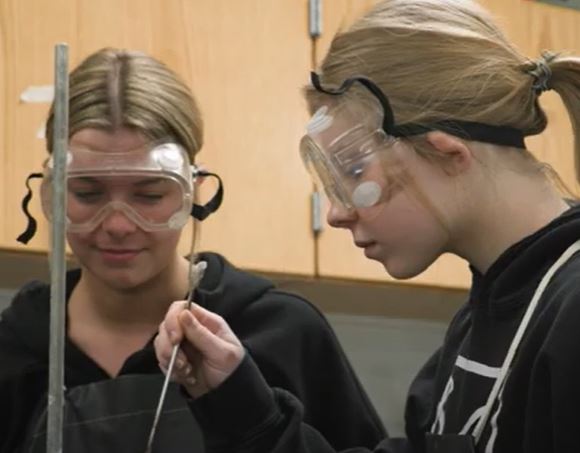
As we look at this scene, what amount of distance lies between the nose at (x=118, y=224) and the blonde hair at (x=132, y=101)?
98 millimetres

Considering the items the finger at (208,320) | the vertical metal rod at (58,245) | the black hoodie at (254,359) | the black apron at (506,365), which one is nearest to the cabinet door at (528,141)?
the black hoodie at (254,359)

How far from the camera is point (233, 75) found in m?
2.14

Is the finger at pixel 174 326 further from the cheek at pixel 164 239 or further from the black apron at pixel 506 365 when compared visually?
the black apron at pixel 506 365

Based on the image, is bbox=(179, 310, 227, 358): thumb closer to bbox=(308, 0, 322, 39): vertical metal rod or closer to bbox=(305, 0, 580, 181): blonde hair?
bbox=(305, 0, 580, 181): blonde hair

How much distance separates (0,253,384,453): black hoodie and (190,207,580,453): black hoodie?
0.09m

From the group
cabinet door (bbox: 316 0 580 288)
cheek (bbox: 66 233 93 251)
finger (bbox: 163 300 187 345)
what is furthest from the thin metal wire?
cabinet door (bbox: 316 0 580 288)

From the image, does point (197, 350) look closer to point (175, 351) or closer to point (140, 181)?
point (175, 351)

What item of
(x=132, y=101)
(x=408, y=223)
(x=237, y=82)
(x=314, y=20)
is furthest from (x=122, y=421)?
(x=314, y=20)

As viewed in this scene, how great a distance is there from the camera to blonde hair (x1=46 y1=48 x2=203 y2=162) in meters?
1.60

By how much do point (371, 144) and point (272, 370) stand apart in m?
0.43

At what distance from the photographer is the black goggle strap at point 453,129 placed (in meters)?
1.29

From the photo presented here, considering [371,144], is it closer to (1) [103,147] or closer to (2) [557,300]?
(2) [557,300]

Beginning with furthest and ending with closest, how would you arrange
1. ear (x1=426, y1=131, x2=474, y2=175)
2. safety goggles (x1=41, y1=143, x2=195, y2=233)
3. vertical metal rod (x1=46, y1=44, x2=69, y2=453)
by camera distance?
safety goggles (x1=41, y1=143, x2=195, y2=233)
ear (x1=426, y1=131, x2=474, y2=175)
vertical metal rod (x1=46, y1=44, x2=69, y2=453)

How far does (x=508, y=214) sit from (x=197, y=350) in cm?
36
